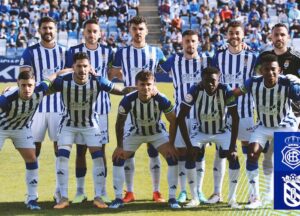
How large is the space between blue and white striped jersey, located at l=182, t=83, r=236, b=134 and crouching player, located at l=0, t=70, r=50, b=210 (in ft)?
5.65

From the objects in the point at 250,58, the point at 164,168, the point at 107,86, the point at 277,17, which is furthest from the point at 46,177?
the point at 277,17

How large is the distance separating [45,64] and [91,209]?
77.1 inches

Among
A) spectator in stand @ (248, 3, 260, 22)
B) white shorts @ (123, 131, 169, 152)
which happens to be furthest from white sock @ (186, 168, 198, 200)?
spectator in stand @ (248, 3, 260, 22)

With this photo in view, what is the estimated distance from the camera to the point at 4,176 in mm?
10938

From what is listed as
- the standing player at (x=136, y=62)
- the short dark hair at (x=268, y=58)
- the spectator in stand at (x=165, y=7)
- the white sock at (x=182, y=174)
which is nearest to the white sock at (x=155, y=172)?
the standing player at (x=136, y=62)

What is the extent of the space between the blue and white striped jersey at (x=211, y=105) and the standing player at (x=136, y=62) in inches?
32.7

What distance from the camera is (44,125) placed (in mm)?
9695

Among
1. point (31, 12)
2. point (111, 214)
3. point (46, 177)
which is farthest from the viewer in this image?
point (31, 12)

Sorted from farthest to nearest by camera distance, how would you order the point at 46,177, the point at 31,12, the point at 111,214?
the point at 31,12 < the point at 46,177 < the point at 111,214

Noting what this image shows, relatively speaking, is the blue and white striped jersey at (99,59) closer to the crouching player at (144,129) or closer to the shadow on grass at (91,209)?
the crouching player at (144,129)

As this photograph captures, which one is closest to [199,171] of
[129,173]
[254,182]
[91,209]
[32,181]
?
[254,182]

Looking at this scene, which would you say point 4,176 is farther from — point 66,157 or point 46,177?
point 66,157

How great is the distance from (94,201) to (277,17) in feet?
81.9

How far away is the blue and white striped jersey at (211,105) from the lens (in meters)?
8.95
